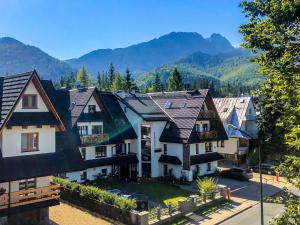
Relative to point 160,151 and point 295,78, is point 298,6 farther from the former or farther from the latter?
point 160,151

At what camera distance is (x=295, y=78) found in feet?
39.2

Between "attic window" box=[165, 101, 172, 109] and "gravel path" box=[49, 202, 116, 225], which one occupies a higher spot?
"attic window" box=[165, 101, 172, 109]

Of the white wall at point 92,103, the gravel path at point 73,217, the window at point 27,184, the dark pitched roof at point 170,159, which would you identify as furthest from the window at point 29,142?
the dark pitched roof at point 170,159

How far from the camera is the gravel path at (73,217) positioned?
26.3 metres

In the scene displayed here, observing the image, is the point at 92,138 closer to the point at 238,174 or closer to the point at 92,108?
the point at 92,108

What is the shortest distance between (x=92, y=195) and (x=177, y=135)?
17075 mm

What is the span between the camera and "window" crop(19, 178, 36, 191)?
2372cm

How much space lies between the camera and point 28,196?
22.8 metres

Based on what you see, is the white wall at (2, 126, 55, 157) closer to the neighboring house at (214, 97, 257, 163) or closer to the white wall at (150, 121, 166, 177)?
the white wall at (150, 121, 166, 177)

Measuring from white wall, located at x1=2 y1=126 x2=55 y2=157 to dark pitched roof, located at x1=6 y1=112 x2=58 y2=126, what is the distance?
63 cm

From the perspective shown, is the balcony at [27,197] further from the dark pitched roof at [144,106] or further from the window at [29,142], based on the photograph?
the dark pitched roof at [144,106]

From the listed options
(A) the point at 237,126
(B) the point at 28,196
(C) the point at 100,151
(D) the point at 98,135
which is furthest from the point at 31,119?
(A) the point at 237,126

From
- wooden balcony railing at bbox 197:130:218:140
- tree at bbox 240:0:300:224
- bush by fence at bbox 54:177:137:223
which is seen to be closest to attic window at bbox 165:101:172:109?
wooden balcony railing at bbox 197:130:218:140

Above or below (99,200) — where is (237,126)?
above
